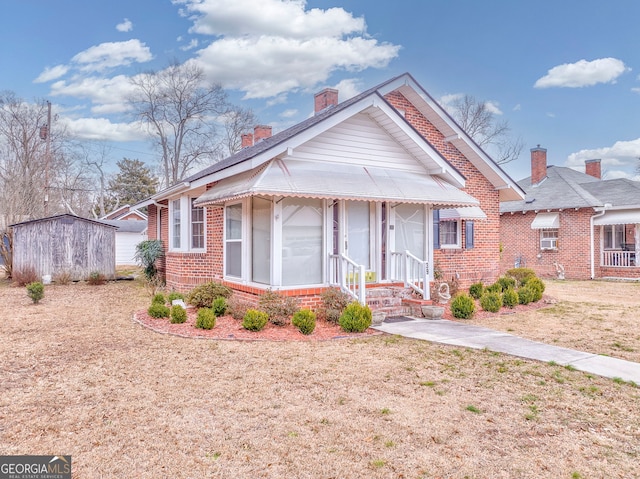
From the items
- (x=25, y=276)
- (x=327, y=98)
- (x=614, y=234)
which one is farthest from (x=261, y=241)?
(x=614, y=234)

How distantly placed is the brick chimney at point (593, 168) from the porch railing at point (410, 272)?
2447cm

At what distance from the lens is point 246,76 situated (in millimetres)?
34625

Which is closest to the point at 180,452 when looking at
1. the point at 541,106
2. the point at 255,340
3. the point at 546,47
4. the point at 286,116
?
the point at 255,340

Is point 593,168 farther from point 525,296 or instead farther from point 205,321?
point 205,321

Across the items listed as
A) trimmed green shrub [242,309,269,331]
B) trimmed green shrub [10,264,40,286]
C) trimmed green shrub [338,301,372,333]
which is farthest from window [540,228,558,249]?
trimmed green shrub [10,264,40,286]

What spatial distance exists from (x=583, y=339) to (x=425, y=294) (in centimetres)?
358

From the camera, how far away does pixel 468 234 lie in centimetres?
1475

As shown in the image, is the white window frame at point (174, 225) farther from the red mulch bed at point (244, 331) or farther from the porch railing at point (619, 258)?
the porch railing at point (619, 258)

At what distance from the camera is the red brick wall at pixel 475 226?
47.2 feet

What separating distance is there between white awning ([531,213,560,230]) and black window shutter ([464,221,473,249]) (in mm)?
9372

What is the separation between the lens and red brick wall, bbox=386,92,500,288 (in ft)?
47.2

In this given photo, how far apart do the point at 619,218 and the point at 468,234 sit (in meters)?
10.9

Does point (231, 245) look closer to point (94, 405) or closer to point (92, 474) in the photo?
point (94, 405)

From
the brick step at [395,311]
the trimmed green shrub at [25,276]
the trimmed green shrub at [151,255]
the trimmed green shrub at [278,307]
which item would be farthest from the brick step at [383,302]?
the trimmed green shrub at [25,276]
